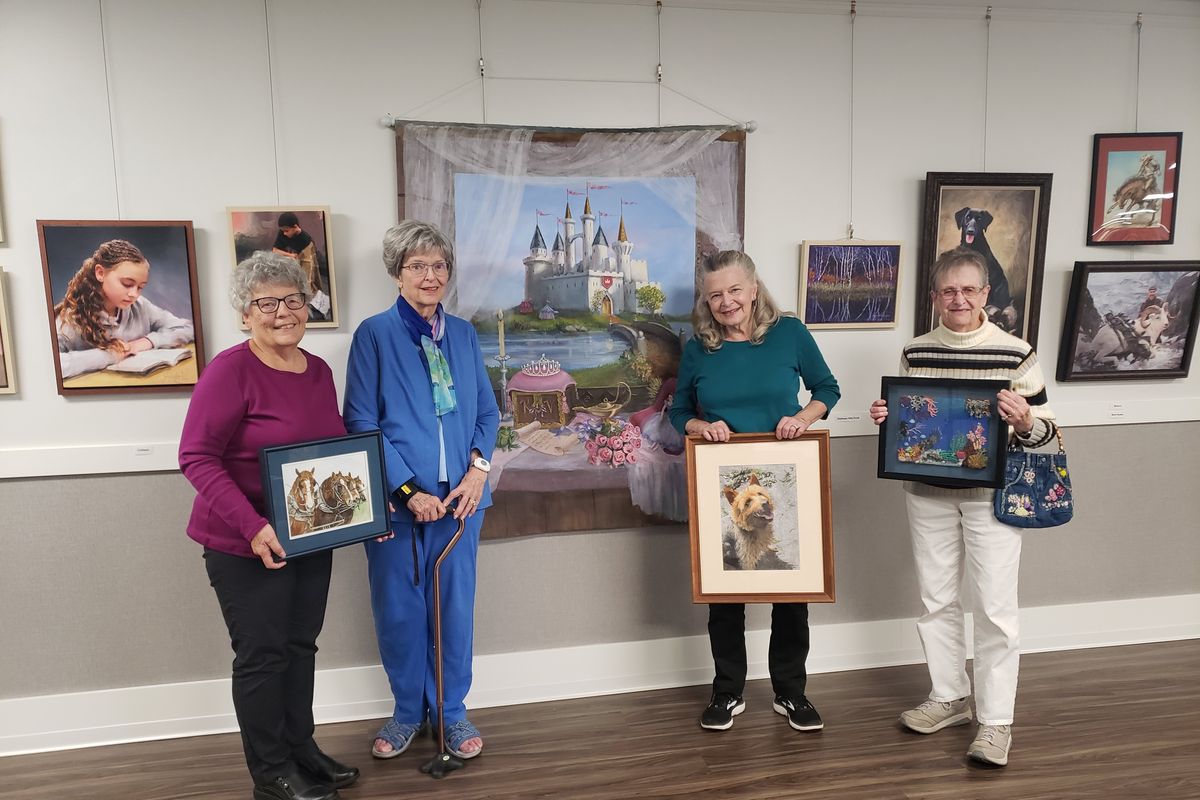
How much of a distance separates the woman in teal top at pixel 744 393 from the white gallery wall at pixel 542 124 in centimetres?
37

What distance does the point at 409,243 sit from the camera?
2.30m

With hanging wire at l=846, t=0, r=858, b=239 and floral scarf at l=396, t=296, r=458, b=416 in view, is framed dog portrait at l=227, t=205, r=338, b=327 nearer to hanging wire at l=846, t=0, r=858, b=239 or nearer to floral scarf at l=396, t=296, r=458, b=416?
floral scarf at l=396, t=296, r=458, b=416

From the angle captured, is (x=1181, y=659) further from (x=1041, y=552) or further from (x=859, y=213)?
(x=859, y=213)

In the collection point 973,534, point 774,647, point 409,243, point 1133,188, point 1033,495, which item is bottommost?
point 774,647

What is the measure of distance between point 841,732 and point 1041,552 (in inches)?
53.9

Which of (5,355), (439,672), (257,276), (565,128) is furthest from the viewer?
(565,128)

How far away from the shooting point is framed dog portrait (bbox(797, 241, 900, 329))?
295 centimetres

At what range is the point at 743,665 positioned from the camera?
2.69 meters

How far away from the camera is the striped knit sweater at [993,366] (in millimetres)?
2355

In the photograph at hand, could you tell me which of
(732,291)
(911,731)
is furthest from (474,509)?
(911,731)

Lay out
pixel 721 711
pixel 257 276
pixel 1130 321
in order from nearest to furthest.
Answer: pixel 257 276 → pixel 721 711 → pixel 1130 321

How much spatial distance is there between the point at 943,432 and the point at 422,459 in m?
1.70

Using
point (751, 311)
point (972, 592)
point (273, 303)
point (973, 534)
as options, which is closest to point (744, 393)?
point (751, 311)

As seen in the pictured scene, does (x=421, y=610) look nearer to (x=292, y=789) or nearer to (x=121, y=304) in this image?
(x=292, y=789)
